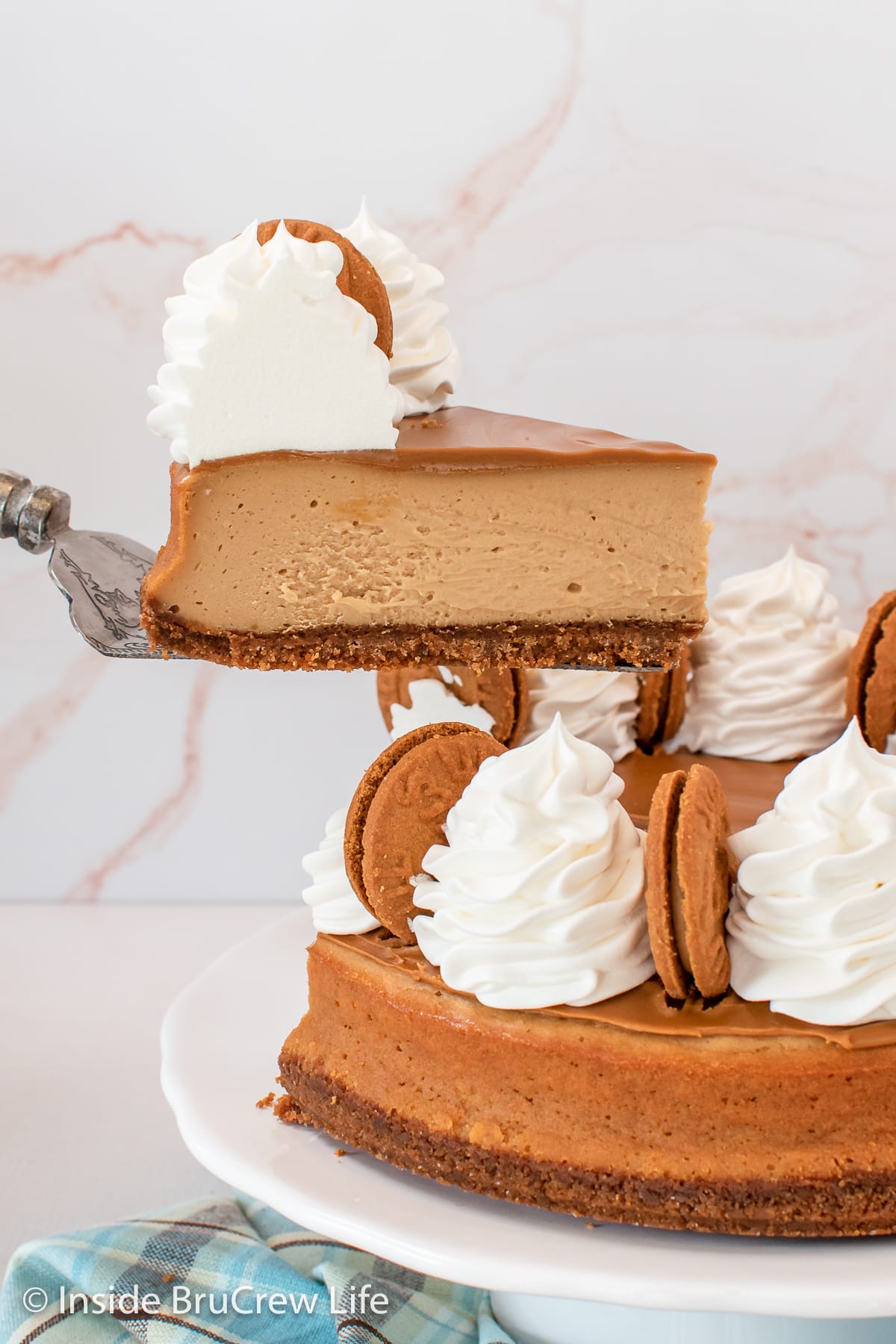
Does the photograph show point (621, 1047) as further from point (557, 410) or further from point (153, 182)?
point (153, 182)

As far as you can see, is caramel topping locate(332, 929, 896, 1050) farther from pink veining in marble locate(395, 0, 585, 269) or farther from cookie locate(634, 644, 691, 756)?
pink veining in marble locate(395, 0, 585, 269)

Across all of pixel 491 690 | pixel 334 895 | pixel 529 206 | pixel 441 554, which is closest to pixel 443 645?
pixel 441 554

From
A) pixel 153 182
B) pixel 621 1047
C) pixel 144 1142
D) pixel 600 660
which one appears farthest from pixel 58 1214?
pixel 153 182

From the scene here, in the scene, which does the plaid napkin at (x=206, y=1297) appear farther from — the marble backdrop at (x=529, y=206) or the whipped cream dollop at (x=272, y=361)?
the marble backdrop at (x=529, y=206)

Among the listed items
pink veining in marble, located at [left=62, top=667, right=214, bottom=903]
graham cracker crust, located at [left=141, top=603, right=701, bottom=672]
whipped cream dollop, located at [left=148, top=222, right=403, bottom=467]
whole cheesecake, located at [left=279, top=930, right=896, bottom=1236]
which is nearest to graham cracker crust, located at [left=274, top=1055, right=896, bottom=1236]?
whole cheesecake, located at [left=279, top=930, right=896, bottom=1236]

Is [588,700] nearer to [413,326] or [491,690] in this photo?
[491,690]

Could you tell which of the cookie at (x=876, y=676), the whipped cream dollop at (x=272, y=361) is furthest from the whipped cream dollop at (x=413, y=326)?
the cookie at (x=876, y=676)
